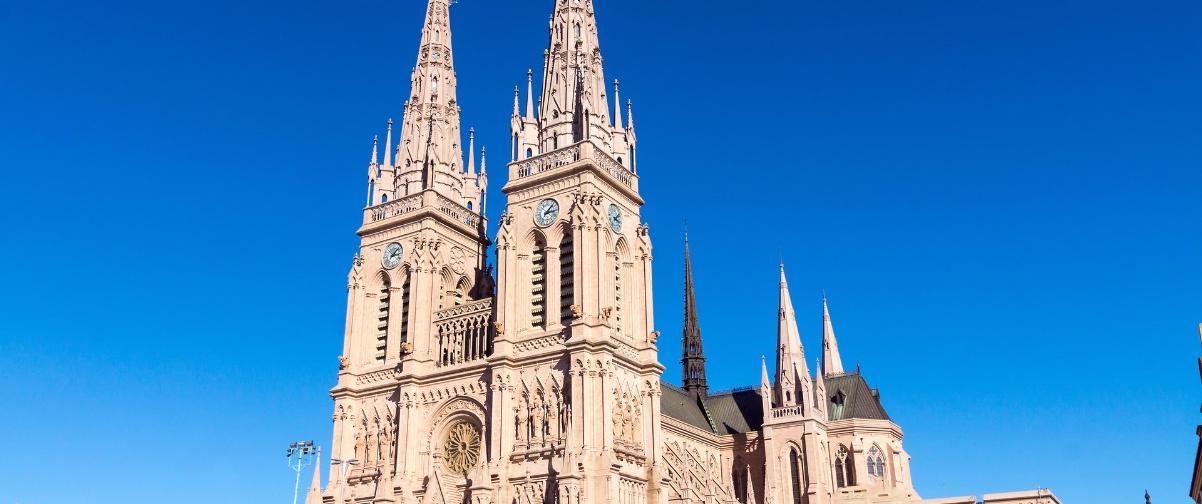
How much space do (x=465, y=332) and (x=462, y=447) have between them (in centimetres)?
706

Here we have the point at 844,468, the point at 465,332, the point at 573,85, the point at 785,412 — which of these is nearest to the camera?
the point at 465,332

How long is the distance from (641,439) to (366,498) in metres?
17.2

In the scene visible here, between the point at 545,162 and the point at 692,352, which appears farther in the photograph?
the point at 692,352

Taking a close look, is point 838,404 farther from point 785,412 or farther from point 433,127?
point 433,127

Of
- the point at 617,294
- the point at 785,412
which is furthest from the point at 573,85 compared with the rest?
the point at 785,412

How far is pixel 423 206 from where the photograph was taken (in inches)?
2808

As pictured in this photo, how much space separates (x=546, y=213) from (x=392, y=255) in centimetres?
1211

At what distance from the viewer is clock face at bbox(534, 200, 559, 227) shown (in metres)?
65.2

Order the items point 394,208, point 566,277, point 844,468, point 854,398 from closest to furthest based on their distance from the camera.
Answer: point 566,277
point 394,208
point 844,468
point 854,398

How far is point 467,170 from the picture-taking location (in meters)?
76.9

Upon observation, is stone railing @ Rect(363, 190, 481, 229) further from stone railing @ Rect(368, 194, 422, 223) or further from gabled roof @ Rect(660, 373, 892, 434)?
gabled roof @ Rect(660, 373, 892, 434)

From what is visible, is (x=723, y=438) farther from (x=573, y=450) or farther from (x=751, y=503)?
(x=573, y=450)

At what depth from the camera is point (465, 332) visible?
67312 mm

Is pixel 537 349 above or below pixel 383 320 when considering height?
below
